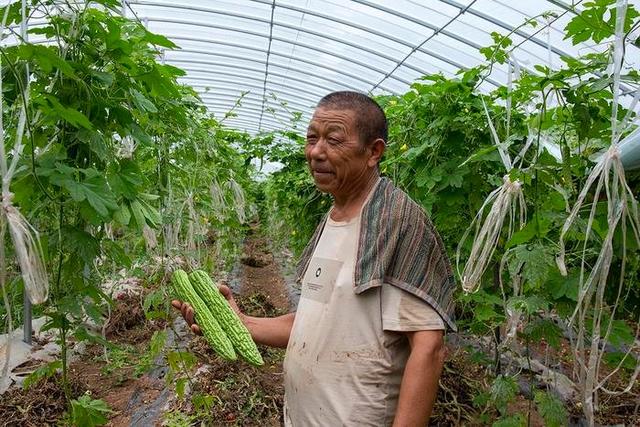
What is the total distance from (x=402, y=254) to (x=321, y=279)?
30 centimetres

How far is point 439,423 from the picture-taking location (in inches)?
147

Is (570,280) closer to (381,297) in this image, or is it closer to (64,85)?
(381,297)

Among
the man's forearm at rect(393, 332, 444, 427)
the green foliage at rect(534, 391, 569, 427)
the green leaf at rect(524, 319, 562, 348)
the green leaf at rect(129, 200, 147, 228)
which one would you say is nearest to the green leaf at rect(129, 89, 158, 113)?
the green leaf at rect(129, 200, 147, 228)

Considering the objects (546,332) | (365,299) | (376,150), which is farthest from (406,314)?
(546,332)

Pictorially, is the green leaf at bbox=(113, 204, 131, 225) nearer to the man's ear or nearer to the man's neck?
the man's neck

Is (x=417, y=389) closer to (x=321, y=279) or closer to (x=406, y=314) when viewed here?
(x=406, y=314)

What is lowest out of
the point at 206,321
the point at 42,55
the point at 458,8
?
the point at 206,321

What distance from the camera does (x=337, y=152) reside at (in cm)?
178

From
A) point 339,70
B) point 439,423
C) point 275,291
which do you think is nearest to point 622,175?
point 439,423

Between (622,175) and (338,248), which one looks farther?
(338,248)

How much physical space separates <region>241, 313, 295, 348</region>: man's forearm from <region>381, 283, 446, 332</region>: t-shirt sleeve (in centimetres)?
62

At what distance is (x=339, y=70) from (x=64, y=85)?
39.6ft

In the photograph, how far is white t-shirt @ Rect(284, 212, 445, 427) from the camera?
1.63 meters

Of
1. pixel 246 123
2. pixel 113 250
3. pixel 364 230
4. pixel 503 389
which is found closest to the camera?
pixel 364 230
